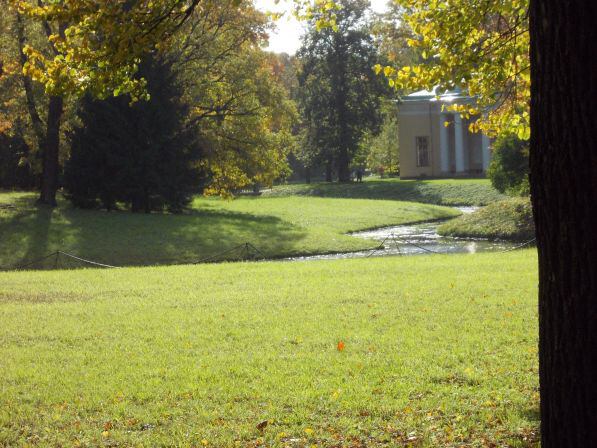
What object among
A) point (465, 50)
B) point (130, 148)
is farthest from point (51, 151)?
point (465, 50)

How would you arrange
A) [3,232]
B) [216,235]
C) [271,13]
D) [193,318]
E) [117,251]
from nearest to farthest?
1. [271,13]
2. [193,318]
3. [117,251]
4. [3,232]
5. [216,235]

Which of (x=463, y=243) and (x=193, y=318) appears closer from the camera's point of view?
(x=193, y=318)

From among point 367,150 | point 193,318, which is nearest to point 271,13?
point 193,318

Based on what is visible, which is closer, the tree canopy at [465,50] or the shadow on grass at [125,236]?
the tree canopy at [465,50]

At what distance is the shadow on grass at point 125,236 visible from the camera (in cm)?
2405

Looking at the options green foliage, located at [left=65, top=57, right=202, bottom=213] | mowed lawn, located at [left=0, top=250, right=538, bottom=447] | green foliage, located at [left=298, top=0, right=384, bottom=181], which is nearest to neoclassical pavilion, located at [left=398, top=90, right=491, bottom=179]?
green foliage, located at [left=298, top=0, right=384, bottom=181]

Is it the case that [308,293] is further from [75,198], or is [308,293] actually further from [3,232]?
[75,198]

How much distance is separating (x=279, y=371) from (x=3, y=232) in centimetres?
2007

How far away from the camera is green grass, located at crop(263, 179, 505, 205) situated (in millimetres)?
46312

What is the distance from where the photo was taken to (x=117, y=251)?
957 inches

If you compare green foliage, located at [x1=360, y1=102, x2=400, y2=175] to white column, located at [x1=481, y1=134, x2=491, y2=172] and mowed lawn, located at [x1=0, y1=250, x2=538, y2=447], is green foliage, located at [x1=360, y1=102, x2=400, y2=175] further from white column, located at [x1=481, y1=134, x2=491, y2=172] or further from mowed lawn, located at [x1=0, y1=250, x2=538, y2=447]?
mowed lawn, located at [x1=0, y1=250, x2=538, y2=447]

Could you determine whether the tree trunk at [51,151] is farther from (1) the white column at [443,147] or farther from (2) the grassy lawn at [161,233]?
(1) the white column at [443,147]

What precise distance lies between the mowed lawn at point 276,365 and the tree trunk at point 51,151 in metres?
17.6

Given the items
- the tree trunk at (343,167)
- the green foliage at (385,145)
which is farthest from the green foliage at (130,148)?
the green foliage at (385,145)
